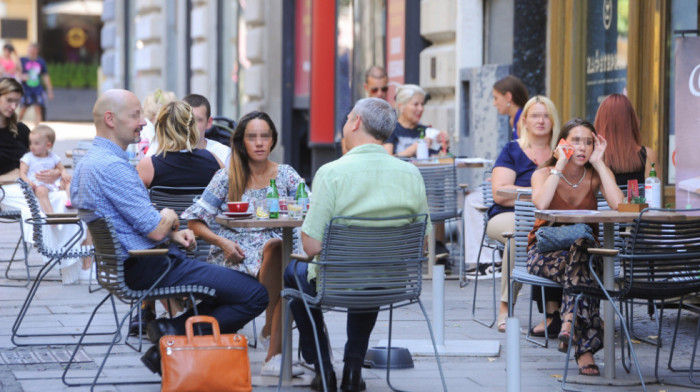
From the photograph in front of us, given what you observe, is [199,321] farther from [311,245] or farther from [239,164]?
[239,164]

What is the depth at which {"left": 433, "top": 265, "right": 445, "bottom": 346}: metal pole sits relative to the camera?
6844 mm

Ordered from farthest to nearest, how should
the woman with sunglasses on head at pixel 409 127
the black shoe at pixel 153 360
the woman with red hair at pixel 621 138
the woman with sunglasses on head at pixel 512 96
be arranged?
1. the woman with sunglasses on head at pixel 409 127
2. the woman with sunglasses on head at pixel 512 96
3. the woman with red hair at pixel 621 138
4. the black shoe at pixel 153 360

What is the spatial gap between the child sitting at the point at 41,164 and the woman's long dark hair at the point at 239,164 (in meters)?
3.62

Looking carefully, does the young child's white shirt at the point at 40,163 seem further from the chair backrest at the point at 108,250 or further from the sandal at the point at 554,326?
the sandal at the point at 554,326

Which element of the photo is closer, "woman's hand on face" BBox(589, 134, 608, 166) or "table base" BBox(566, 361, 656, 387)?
"table base" BBox(566, 361, 656, 387)

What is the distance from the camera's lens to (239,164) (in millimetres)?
6793

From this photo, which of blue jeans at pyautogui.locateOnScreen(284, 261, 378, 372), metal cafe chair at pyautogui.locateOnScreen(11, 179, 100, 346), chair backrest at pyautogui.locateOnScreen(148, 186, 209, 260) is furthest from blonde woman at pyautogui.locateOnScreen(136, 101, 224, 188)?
blue jeans at pyautogui.locateOnScreen(284, 261, 378, 372)

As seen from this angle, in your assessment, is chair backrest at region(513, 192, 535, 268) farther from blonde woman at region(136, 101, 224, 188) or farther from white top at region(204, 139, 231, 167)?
white top at region(204, 139, 231, 167)

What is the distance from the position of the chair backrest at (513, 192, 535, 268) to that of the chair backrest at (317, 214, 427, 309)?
170cm

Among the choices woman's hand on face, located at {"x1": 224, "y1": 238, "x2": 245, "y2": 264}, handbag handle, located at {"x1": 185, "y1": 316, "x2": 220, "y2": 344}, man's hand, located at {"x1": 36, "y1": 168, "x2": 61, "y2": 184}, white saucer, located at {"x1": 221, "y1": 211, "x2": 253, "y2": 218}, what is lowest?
handbag handle, located at {"x1": 185, "y1": 316, "x2": 220, "y2": 344}

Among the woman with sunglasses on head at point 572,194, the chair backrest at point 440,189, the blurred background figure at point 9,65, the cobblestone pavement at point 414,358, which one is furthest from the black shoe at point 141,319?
the blurred background figure at point 9,65

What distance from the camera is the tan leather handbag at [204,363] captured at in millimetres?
5566

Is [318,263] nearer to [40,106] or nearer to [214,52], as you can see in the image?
[214,52]

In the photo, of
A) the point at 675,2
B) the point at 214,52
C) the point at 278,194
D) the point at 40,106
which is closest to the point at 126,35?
the point at 40,106
